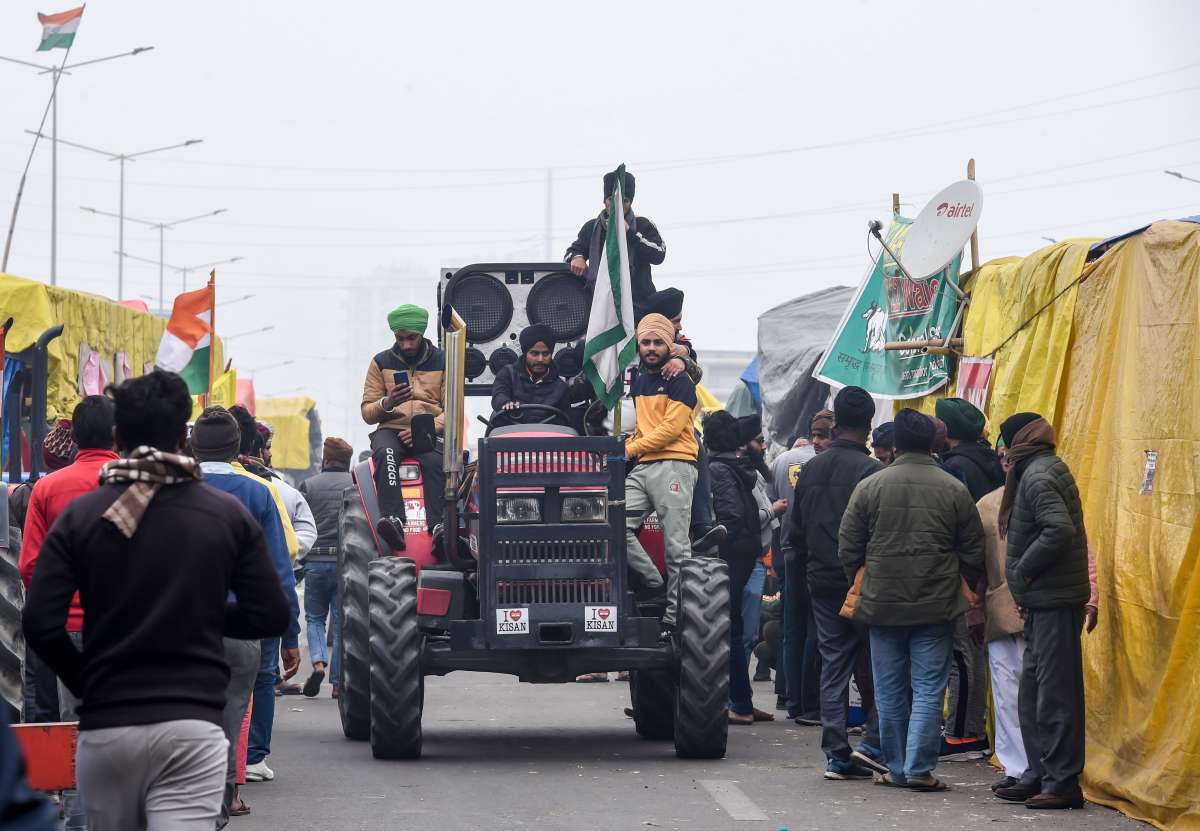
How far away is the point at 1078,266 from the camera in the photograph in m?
10.9

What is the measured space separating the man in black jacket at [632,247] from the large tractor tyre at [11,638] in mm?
5435

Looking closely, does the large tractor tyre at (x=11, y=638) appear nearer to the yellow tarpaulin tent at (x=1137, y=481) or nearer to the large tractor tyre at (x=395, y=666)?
the large tractor tyre at (x=395, y=666)

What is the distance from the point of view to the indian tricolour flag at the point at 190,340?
20.5m

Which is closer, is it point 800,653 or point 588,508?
point 588,508

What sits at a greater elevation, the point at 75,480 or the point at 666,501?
the point at 75,480

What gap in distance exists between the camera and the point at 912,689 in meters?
10.1

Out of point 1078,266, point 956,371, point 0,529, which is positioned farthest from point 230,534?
point 956,371

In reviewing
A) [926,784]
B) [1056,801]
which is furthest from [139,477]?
[926,784]

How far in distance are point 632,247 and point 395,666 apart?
3.95m

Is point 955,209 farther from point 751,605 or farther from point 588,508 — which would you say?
point 588,508

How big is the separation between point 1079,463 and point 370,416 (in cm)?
474

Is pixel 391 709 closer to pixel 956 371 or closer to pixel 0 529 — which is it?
pixel 0 529

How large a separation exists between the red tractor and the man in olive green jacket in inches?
44.7

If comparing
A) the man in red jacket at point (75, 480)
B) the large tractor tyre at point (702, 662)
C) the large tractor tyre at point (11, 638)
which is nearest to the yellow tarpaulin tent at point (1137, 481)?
the large tractor tyre at point (702, 662)
